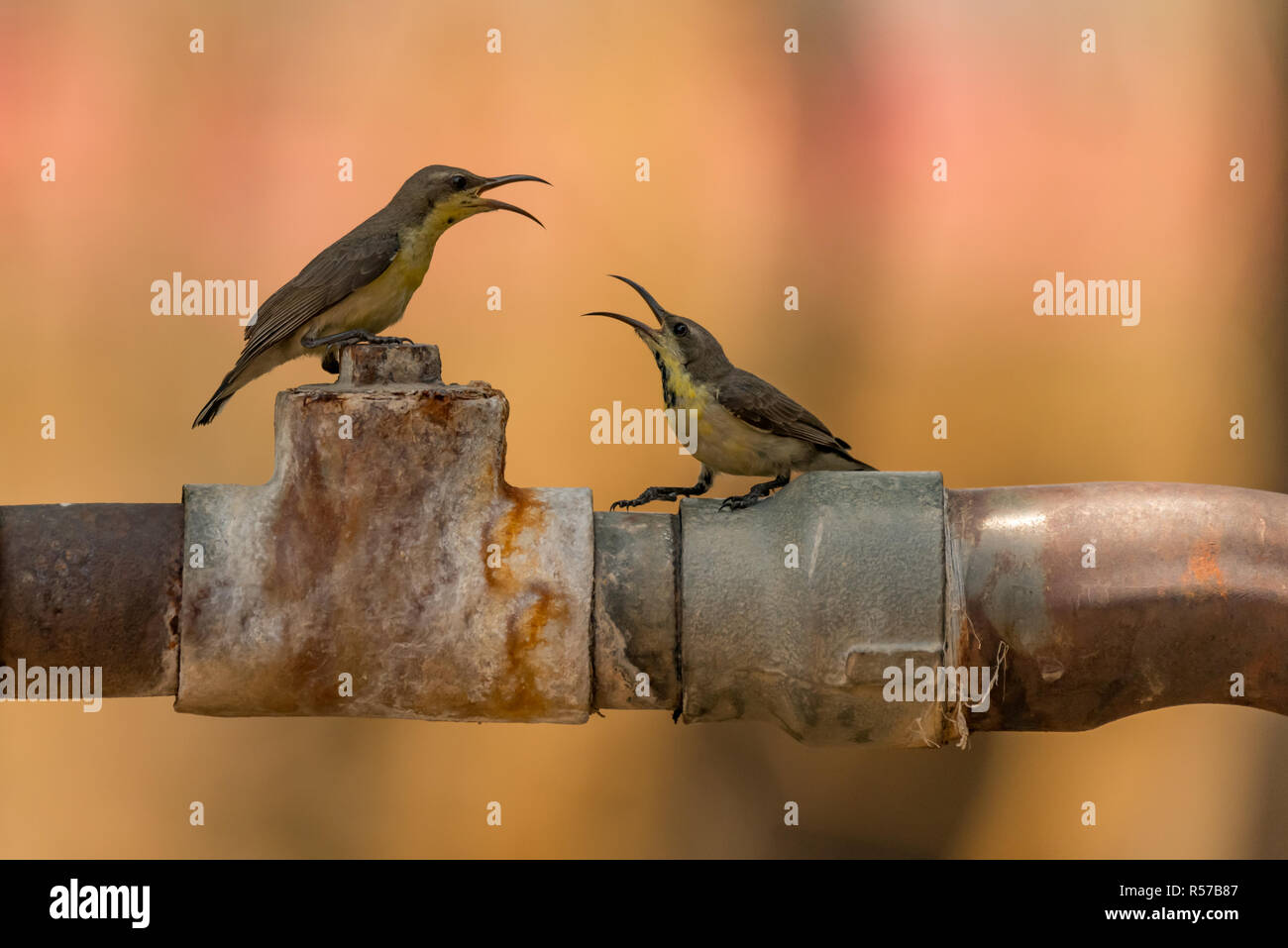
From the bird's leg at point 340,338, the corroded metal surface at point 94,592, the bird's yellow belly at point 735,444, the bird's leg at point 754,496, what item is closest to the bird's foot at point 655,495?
the bird's yellow belly at point 735,444

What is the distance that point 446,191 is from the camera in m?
4.75

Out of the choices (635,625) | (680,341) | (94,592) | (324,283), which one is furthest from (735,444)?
(94,592)

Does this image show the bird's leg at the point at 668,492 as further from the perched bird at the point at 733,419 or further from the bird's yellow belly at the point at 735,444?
the bird's yellow belly at the point at 735,444

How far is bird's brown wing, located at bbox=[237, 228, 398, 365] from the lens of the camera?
A: 15.0ft

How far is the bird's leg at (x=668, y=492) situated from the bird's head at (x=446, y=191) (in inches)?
41.3

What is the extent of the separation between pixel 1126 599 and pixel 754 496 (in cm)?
116

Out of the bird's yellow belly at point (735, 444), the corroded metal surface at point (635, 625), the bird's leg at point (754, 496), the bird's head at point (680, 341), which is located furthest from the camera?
the bird's head at point (680, 341)

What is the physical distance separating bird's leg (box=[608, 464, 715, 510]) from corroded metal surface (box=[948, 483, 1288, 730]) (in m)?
1.18

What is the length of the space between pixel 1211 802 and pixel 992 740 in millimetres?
1234

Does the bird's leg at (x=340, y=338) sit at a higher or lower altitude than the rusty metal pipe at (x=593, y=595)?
higher

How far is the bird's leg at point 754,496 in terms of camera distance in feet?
13.0

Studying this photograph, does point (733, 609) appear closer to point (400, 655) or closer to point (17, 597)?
point (400, 655)

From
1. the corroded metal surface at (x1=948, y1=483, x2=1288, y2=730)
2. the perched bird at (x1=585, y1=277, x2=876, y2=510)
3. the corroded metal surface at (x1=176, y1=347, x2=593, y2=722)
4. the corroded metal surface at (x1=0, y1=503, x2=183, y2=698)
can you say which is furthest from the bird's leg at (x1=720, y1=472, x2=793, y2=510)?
the corroded metal surface at (x1=0, y1=503, x2=183, y2=698)

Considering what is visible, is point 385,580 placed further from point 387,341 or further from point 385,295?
point 385,295
